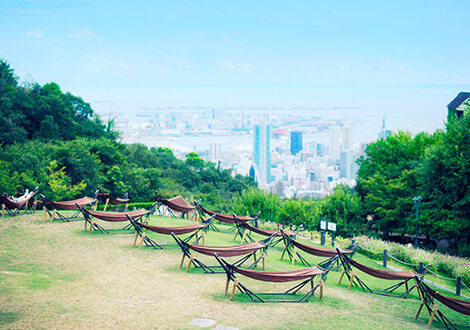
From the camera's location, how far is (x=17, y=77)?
3372cm

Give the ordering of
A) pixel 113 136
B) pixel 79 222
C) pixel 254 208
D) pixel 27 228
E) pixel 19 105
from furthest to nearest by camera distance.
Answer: pixel 113 136 → pixel 19 105 → pixel 254 208 → pixel 79 222 → pixel 27 228

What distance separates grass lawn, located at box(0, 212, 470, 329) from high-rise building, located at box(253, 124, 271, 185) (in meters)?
72.3

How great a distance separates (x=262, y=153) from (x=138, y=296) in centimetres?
8143

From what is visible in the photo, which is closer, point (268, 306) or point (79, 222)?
point (268, 306)

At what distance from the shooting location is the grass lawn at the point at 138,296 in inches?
206

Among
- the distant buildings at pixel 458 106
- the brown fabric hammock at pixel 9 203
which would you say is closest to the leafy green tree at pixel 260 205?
the brown fabric hammock at pixel 9 203

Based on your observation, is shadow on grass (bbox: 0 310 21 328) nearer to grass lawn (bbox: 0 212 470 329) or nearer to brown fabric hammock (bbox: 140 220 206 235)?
grass lawn (bbox: 0 212 470 329)

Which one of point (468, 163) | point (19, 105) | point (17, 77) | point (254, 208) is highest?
point (17, 77)

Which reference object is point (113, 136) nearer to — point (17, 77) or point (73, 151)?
point (17, 77)

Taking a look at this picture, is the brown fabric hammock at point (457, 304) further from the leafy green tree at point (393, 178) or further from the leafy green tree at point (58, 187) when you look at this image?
the leafy green tree at point (393, 178)

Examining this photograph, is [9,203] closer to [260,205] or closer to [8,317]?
[8,317]

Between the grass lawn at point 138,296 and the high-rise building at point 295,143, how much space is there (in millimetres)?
89469

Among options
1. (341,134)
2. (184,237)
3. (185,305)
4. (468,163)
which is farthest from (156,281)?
(341,134)

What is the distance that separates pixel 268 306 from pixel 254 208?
1275cm
